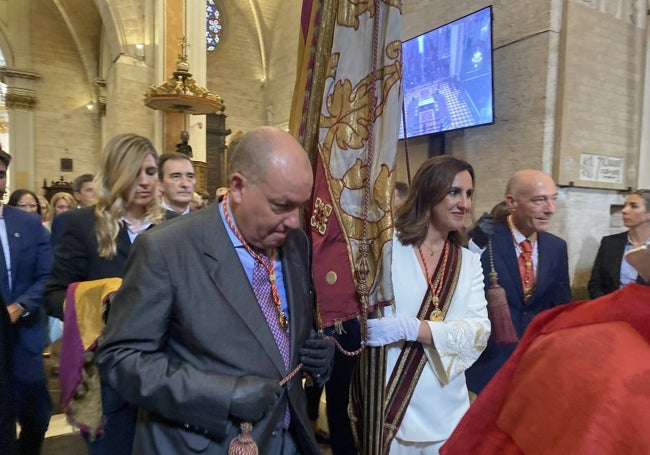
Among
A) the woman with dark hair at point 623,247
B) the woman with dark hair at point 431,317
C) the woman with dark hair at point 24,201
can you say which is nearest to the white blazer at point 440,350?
the woman with dark hair at point 431,317

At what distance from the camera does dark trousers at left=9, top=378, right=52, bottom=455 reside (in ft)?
8.31

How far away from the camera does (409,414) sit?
6.23 ft

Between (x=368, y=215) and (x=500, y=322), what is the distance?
4.29 ft

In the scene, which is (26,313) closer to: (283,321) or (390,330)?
(283,321)

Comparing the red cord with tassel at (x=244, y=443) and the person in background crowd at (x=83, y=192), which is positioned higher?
the person in background crowd at (x=83, y=192)

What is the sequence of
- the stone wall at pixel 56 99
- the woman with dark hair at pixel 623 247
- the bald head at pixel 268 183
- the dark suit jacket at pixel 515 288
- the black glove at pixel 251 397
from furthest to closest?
the stone wall at pixel 56 99 → the woman with dark hair at pixel 623 247 → the dark suit jacket at pixel 515 288 → the bald head at pixel 268 183 → the black glove at pixel 251 397

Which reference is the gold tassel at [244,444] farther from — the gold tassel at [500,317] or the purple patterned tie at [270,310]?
the gold tassel at [500,317]

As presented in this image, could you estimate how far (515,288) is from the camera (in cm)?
278

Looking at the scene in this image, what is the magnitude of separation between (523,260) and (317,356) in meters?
1.95

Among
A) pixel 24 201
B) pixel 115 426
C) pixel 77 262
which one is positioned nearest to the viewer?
pixel 115 426

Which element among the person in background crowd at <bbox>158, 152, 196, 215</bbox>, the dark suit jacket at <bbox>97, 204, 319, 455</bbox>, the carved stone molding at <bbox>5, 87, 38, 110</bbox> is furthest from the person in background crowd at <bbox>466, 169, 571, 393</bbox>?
the carved stone molding at <bbox>5, 87, 38, 110</bbox>

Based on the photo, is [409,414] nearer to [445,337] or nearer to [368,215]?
[445,337]

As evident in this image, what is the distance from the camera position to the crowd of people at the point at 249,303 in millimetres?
1264

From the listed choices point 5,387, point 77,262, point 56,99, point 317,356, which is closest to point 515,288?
point 317,356
